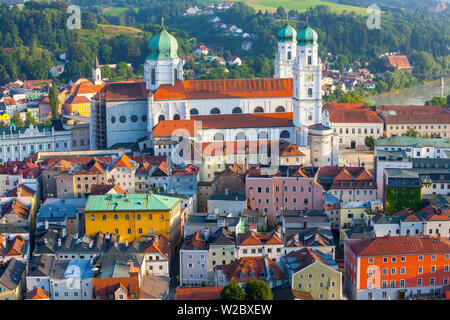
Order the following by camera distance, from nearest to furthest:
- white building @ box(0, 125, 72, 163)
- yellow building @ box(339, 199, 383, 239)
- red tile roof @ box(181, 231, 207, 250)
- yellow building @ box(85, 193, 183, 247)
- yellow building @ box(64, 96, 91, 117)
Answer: red tile roof @ box(181, 231, 207, 250) < yellow building @ box(85, 193, 183, 247) < yellow building @ box(339, 199, 383, 239) < white building @ box(0, 125, 72, 163) < yellow building @ box(64, 96, 91, 117)

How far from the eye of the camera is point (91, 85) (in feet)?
159

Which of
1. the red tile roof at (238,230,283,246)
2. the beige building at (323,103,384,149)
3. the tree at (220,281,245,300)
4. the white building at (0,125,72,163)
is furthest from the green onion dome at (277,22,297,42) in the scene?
the tree at (220,281,245,300)

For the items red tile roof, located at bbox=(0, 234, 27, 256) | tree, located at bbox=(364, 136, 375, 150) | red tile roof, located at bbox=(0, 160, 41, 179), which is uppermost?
red tile roof, located at bbox=(0, 160, 41, 179)

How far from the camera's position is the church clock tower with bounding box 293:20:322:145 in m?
29.1

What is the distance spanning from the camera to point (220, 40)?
70000 mm

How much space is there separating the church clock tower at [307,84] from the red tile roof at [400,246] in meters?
12.4

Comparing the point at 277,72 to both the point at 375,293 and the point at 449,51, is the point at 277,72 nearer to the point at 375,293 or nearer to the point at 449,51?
the point at 375,293

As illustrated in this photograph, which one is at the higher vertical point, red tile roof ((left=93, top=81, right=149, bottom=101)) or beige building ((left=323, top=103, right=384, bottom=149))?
red tile roof ((left=93, top=81, right=149, bottom=101))

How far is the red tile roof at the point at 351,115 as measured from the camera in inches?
1342

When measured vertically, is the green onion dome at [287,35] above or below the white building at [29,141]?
above

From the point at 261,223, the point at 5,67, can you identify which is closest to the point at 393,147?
the point at 261,223

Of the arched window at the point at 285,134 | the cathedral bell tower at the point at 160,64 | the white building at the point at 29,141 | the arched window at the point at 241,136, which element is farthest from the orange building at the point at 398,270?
the white building at the point at 29,141

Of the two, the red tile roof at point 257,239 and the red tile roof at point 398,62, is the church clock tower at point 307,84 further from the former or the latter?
the red tile roof at point 398,62

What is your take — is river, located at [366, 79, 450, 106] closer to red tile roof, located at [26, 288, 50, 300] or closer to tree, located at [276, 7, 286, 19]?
tree, located at [276, 7, 286, 19]
